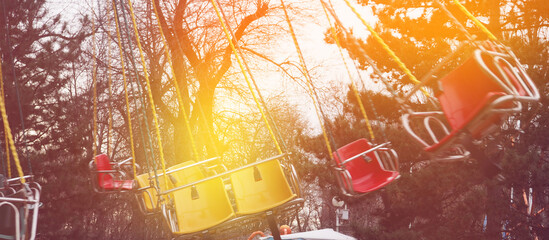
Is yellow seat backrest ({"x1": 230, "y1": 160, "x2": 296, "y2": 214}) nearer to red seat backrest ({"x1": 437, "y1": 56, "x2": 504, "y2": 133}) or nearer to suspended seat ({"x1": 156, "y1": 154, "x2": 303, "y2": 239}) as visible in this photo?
suspended seat ({"x1": 156, "y1": 154, "x2": 303, "y2": 239})

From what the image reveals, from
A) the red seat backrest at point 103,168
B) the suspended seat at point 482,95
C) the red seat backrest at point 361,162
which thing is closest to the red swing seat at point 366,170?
the red seat backrest at point 361,162

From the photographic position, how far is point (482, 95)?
3.96 metres

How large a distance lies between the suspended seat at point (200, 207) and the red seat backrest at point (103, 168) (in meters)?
4.01

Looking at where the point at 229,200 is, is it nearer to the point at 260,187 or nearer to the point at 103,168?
the point at 260,187

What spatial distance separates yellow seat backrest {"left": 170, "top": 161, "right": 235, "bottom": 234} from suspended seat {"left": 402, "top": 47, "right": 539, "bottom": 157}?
2053mm

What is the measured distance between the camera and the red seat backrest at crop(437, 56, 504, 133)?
395 cm

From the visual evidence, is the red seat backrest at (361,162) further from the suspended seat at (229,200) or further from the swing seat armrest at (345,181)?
the suspended seat at (229,200)

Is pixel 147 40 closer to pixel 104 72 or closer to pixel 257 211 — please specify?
pixel 104 72

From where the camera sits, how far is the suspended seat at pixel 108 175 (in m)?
8.88

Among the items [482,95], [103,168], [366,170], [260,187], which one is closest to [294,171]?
[260,187]

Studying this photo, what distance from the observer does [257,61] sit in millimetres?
16484

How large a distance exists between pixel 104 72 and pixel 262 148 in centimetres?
717

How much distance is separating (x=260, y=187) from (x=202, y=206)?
23.3 inches

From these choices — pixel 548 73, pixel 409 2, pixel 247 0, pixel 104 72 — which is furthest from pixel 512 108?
pixel 104 72
